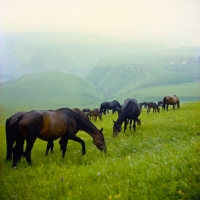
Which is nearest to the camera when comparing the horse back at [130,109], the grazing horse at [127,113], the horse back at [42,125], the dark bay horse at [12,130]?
the horse back at [42,125]

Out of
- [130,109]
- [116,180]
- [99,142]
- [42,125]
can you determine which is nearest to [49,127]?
[42,125]

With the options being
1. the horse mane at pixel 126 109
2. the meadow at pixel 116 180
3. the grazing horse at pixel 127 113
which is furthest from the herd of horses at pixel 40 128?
the horse mane at pixel 126 109

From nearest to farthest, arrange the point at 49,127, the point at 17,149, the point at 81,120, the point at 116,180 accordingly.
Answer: the point at 116,180 < the point at 17,149 < the point at 49,127 < the point at 81,120

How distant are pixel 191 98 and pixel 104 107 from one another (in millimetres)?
119379

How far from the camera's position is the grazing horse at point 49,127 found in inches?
371

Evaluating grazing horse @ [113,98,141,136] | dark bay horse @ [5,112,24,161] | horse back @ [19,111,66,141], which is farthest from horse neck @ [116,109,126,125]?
dark bay horse @ [5,112,24,161]

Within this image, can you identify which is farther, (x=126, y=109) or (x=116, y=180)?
(x=126, y=109)

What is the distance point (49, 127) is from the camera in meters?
10.2

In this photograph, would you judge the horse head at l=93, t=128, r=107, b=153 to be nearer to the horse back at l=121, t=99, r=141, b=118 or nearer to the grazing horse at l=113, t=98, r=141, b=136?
the grazing horse at l=113, t=98, r=141, b=136

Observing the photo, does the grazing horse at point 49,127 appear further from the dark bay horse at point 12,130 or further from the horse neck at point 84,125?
the dark bay horse at point 12,130

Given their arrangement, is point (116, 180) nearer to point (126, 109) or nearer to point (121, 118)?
point (121, 118)

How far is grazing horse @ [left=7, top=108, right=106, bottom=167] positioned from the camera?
9411 millimetres

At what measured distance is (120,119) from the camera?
54.0 feet

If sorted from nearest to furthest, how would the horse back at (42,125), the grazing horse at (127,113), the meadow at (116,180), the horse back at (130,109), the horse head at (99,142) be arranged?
the meadow at (116,180) < the horse back at (42,125) < the horse head at (99,142) < the grazing horse at (127,113) < the horse back at (130,109)
